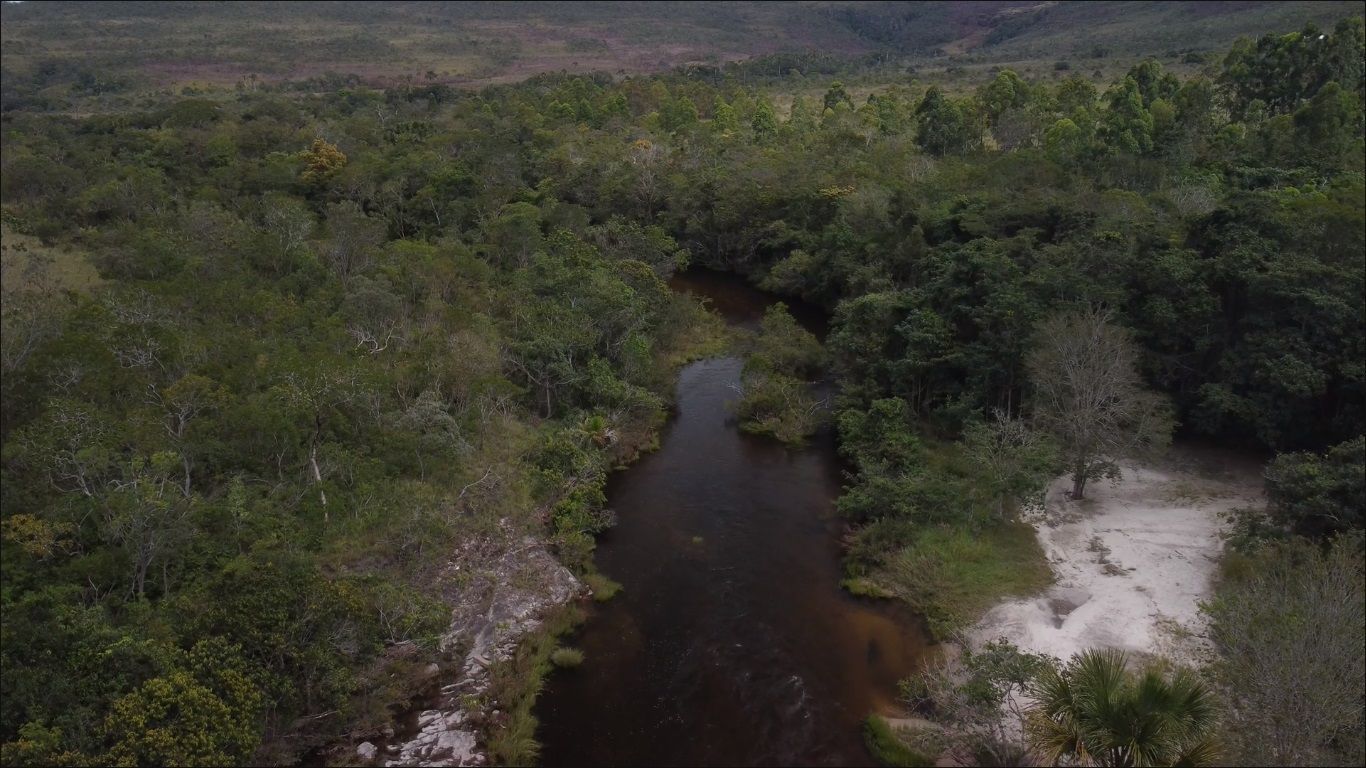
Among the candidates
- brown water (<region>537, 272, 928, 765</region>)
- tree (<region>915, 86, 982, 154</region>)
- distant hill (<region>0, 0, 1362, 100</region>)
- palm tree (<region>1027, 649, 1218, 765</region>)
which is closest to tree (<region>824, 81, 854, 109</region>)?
tree (<region>915, 86, 982, 154</region>)

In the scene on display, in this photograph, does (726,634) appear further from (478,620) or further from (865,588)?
(478,620)

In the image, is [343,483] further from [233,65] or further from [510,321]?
[233,65]

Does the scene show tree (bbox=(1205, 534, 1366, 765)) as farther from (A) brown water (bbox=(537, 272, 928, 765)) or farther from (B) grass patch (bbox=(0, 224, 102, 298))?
(B) grass patch (bbox=(0, 224, 102, 298))

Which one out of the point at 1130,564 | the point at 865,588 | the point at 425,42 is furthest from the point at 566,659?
the point at 425,42

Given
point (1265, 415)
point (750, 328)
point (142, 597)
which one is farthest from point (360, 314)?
point (1265, 415)

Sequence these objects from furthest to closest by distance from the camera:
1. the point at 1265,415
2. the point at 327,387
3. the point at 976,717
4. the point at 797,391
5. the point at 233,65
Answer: the point at 233,65, the point at 797,391, the point at 1265,415, the point at 327,387, the point at 976,717

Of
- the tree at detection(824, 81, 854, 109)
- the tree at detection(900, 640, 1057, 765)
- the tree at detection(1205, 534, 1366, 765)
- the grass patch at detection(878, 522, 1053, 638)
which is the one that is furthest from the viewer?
the tree at detection(824, 81, 854, 109)

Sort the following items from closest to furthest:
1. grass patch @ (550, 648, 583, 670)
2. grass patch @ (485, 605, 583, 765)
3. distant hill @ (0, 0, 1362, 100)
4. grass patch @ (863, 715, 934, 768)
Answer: grass patch @ (863, 715, 934, 768) → grass patch @ (485, 605, 583, 765) → grass patch @ (550, 648, 583, 670) → distant hill @ (0, 0, 1362, 100)
